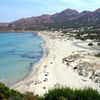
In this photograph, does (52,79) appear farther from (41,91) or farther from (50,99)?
(50,99)

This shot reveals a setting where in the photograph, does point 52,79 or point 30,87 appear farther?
point 52,79

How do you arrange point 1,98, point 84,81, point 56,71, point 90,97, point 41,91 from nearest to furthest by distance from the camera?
point 90,97, point 1,98, point 41,91, point 84,81, point 56,71

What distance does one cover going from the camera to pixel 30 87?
32781 mm

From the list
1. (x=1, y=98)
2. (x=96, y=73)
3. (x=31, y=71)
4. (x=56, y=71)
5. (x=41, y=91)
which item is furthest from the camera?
(x=31, y=71)

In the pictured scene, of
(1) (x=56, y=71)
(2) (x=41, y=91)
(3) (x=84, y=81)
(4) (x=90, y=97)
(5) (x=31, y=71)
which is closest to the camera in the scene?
(4) (x=90, y=97)

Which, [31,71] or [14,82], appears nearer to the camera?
[14,82]

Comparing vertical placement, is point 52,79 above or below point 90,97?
below

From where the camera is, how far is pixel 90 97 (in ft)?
48.9

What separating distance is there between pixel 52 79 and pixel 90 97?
20.9 metres

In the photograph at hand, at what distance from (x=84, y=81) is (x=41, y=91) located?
5.75 metres

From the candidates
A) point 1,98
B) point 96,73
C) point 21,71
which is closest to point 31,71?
point 21,71

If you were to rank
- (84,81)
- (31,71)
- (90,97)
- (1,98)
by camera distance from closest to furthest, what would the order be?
1. (90,97)
2. (1,98)
3. (84,81)
4. (31,71)

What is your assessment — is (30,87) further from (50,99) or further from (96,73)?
(50,99)

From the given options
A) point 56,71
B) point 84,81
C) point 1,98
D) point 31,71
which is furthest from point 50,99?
point 31,71
